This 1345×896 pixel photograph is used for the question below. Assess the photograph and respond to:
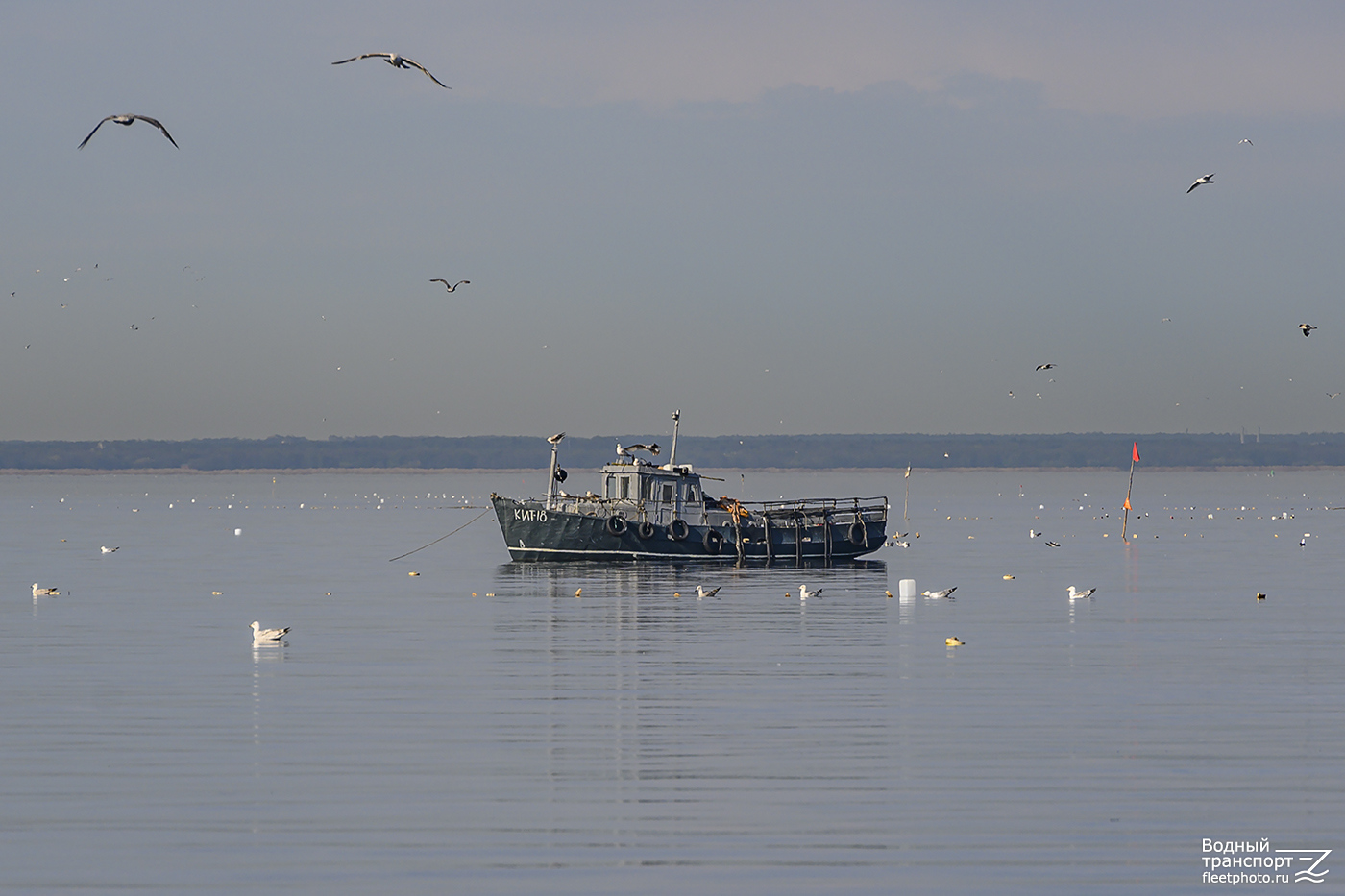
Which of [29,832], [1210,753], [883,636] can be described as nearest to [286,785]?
[29,832]

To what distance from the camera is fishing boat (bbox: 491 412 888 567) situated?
70.4 m

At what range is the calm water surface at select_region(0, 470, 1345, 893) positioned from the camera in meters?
17.5

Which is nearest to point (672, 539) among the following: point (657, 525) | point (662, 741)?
point (657, 525)

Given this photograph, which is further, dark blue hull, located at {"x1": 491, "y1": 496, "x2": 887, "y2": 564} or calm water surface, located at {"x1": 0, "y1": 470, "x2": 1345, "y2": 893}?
dark blue hull, located at {"x1": 491, "y1": 496, "x2": 887, "y2": 564}

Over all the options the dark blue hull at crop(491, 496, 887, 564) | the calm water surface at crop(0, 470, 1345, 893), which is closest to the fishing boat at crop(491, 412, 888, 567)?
the dark blue hull at crop(491, 496, 887, 564)

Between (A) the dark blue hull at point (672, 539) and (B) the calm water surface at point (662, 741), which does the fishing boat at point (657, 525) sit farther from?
(B) the calm water surface at point (662, 741)

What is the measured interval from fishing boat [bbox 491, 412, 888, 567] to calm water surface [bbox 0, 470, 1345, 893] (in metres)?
14.7

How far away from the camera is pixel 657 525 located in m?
70.2

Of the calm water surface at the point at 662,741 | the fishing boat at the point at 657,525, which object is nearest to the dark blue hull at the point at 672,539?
the fishing boat at the point at 657,525

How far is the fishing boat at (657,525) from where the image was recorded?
2771 inches

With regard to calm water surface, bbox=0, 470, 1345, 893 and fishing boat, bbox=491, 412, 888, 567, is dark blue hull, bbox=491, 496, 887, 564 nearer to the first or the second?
fishing boat, bbox=491, 412, 888, 567

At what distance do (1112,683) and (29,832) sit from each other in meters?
20.8

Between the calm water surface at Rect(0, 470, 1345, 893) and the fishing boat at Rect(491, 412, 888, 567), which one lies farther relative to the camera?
the fishing boat at Rect(491, 412, 888, 567)

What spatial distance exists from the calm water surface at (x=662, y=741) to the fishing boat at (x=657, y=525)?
48.2 feet
